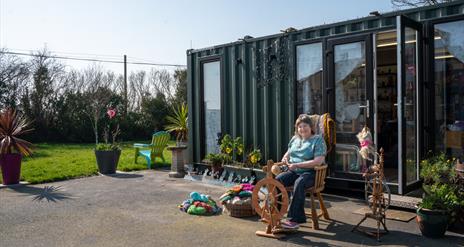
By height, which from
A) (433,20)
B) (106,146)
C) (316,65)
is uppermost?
(433,20)

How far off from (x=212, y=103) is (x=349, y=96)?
114 inches

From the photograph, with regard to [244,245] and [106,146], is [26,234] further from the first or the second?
[106,146]

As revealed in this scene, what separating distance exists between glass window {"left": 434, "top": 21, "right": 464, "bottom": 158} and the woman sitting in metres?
1.82

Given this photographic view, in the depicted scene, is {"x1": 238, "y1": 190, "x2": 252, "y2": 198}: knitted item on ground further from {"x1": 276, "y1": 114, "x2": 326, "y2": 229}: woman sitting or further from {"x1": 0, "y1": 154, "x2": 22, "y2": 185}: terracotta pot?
{"x1": 0, "y1": 154, "x2": 22, "y2": 185}: terracotta pot

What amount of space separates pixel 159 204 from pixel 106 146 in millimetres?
3510

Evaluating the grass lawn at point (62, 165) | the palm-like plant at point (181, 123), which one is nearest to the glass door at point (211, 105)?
the palm-like plant at point (181, 123)

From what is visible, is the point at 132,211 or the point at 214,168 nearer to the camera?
the point at 132,211

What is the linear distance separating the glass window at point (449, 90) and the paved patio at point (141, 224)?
4.24 feet

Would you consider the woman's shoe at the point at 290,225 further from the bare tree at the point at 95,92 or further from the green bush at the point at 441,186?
the bare tree at the point at 95,92

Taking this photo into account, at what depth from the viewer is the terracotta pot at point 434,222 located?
433 cm

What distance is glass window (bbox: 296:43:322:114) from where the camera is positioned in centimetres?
664

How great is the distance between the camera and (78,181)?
8.24 m

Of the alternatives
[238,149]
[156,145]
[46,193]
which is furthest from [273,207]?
[156,145]

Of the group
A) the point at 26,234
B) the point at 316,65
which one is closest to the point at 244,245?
the point at 26,234
